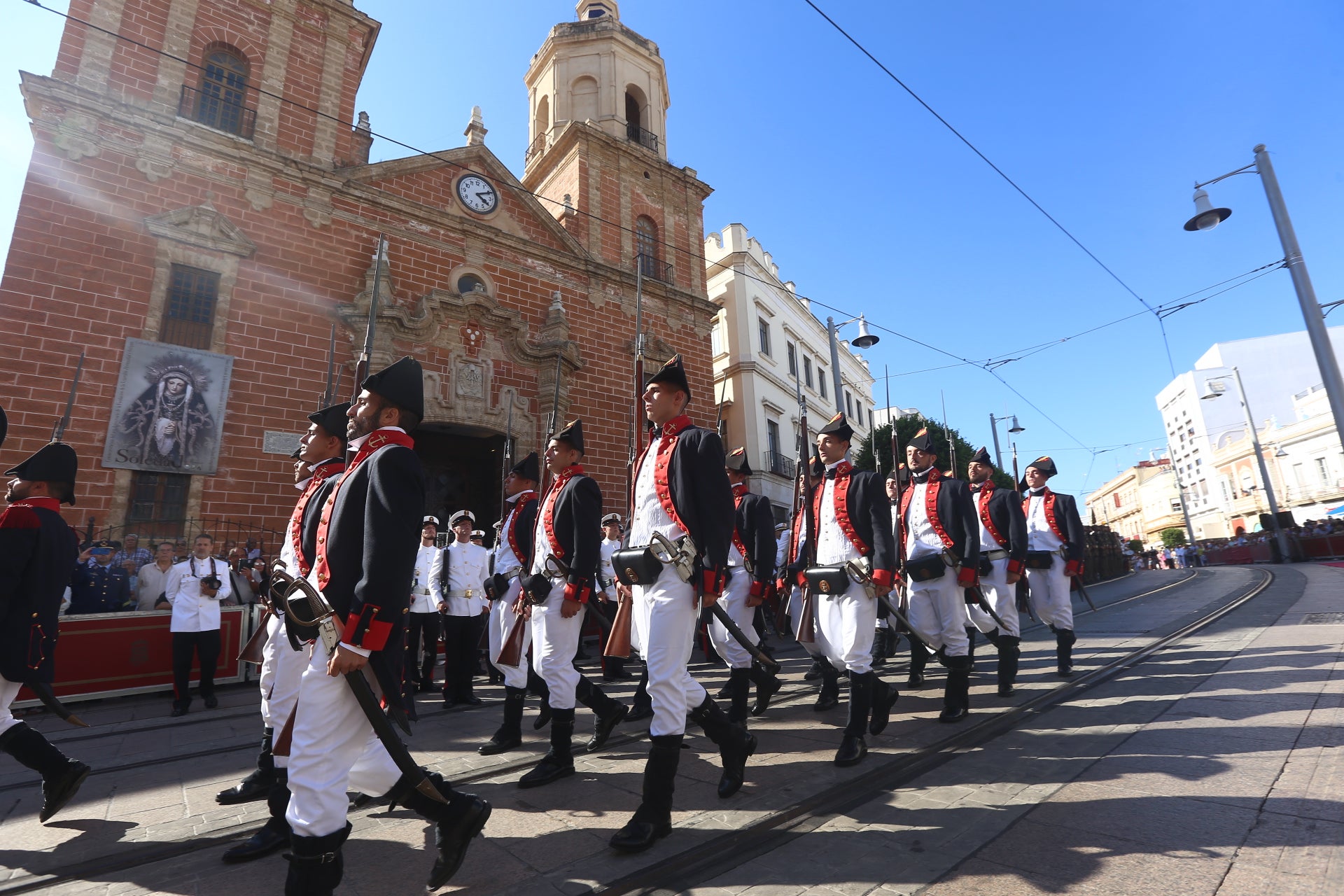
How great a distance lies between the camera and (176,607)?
23.7ft

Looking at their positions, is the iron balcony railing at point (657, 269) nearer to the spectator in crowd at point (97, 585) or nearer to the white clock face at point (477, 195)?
the white clock face at point (477, 195)

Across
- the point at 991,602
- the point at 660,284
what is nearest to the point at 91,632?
the point at 991,602

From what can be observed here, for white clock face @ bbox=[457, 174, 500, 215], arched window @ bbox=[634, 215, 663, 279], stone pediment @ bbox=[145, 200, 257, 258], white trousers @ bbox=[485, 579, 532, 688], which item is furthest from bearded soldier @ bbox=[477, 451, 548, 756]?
arched window @ bbox=[634, 215, 663, 279]

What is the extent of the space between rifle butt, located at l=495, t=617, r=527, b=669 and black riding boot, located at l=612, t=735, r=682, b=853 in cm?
192

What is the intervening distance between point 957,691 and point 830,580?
1576mm

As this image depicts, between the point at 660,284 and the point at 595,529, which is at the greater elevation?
the point at 660,284

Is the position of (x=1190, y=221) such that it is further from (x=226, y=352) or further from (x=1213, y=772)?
(x=226, y=352)

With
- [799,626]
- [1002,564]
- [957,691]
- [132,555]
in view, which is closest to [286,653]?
[799,626]

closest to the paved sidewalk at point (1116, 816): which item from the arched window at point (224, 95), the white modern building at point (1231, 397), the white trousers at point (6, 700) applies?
the white trousers at point (6, 700)

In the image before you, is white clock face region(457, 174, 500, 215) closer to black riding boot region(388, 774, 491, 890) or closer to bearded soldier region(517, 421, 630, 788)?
bearded soldier region(517, 421, 630, 788)

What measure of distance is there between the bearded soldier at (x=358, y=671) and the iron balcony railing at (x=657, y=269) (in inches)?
695

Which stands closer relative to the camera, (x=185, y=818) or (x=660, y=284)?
(x=185, y=818)

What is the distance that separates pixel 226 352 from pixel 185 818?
10.8m

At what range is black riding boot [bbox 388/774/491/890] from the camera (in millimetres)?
2646
